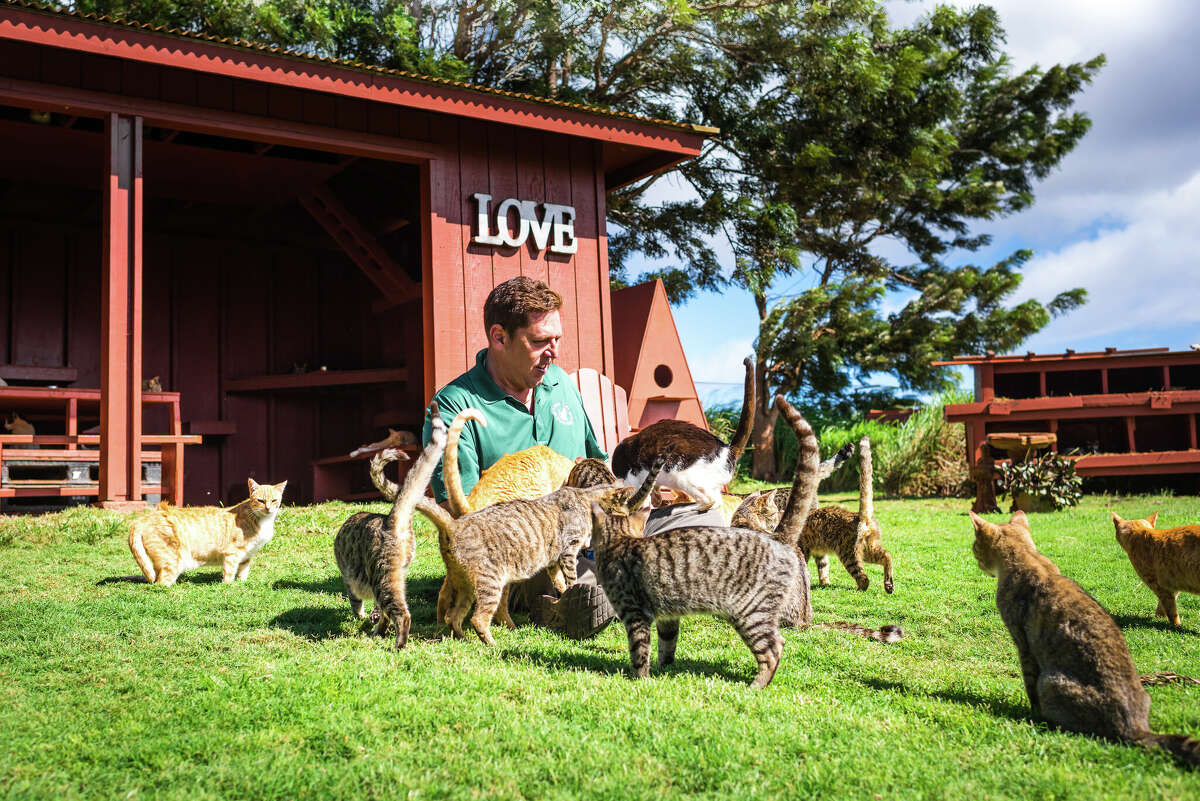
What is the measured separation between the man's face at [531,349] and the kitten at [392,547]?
1.36 meters

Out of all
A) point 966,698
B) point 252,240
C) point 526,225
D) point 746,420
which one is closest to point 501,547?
point 746,420

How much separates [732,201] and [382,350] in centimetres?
823

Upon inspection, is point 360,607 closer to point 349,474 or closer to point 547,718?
point 547,718

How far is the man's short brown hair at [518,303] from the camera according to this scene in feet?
20.0

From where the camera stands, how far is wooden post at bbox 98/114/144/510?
9.40 metres

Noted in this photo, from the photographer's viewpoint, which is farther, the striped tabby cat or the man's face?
the man's face

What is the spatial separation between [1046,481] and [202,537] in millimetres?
10565

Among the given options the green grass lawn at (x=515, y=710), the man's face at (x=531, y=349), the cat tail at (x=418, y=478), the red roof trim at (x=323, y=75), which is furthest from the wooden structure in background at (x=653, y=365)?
the cat tail at (x=418, y=478)

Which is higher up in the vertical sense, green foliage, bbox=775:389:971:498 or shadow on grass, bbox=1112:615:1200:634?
green foliage, bbox=775:389:971:498

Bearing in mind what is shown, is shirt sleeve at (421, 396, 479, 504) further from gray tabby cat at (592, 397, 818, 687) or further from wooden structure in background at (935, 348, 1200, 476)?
wooden structure in background at (935, 348, 1200, 476)

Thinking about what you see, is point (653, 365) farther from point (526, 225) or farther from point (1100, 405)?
point (1100, 405)

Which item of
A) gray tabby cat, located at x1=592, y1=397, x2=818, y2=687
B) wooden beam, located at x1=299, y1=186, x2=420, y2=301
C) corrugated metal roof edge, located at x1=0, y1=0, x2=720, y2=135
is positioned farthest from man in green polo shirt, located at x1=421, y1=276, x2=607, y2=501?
wooden beam, located at x1=299, y1=186, x2=420, y2=301

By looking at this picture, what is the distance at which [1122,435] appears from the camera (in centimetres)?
1441

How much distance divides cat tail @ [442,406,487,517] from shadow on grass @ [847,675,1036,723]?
2431 millimetres
